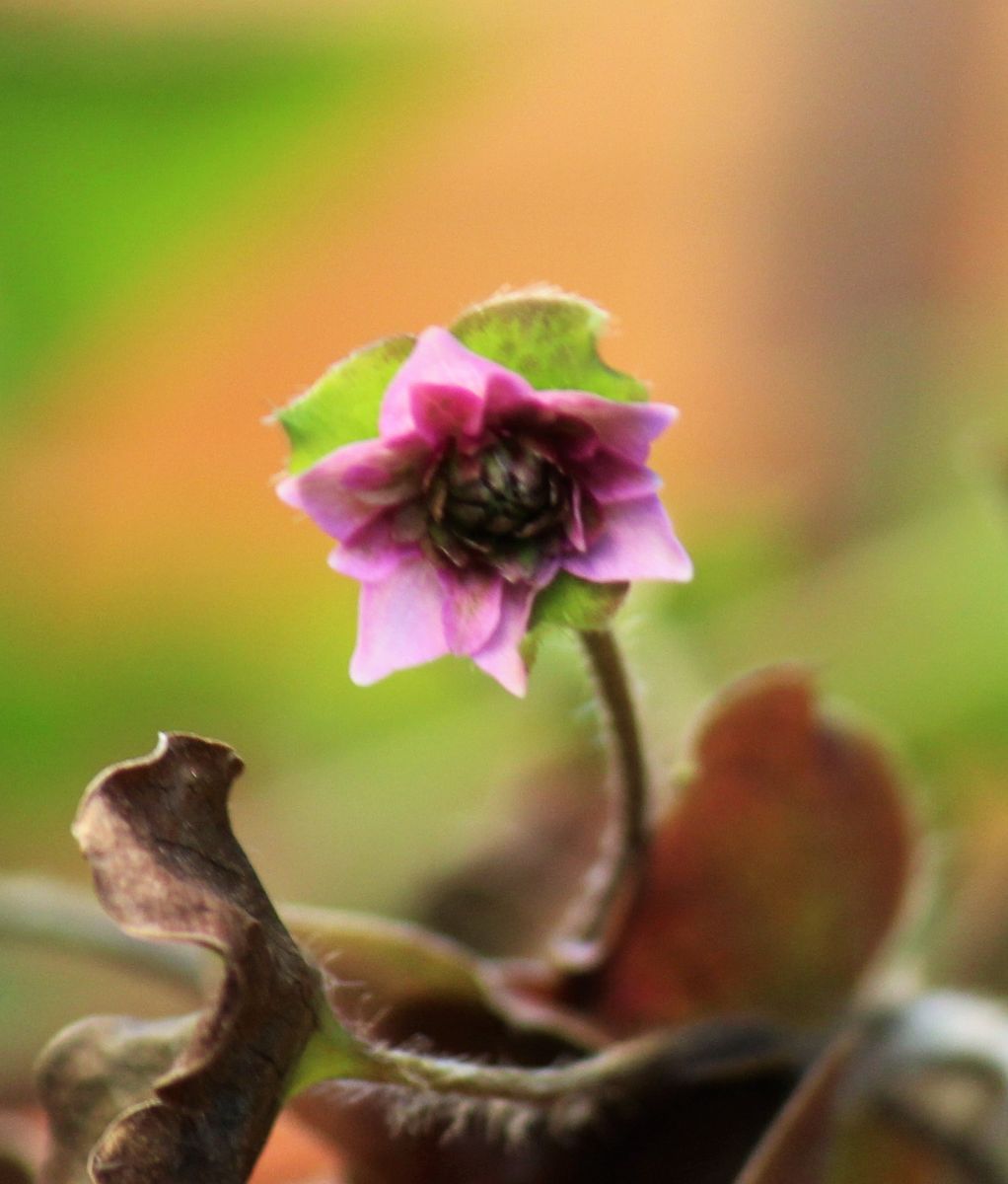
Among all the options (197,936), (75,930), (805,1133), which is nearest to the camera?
(197,936)

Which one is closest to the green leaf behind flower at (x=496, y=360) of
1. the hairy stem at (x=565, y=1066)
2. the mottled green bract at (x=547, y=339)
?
the mottled green bract at (x=547, y=339)

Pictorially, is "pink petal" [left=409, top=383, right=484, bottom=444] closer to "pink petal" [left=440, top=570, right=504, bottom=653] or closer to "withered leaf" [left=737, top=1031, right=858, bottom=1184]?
"pink petal" [left=440, top=570, right=504, bottom=653]

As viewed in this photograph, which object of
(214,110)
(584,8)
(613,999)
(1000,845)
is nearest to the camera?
(613,999)

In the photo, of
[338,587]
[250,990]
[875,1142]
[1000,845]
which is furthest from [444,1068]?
[338,587]

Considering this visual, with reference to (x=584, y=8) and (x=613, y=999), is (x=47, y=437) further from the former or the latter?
(x=584, y=8)

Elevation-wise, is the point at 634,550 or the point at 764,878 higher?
the point at 634,550

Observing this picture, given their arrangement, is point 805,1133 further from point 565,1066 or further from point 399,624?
point 399,624

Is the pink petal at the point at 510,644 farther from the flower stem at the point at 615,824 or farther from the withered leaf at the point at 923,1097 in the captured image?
the withered leaf at the point at 923,1097

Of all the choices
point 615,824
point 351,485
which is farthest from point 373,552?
point 615,824
